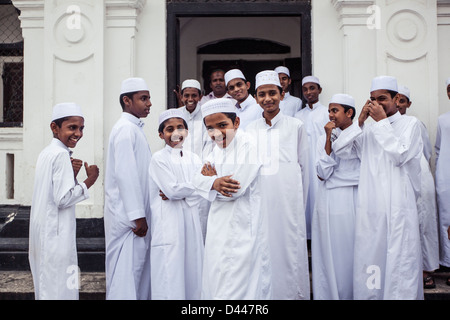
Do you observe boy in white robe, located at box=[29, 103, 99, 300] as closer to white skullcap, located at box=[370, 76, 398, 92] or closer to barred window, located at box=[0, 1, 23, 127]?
white skullcap, located at box=[370, 76, 398, 92]

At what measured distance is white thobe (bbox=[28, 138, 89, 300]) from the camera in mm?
3766

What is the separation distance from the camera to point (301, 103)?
263 inches

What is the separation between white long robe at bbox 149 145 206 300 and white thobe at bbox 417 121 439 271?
7.92ft

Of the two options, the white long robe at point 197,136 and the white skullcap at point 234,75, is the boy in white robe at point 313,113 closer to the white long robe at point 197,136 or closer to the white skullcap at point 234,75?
the white skullcap at point 234,75

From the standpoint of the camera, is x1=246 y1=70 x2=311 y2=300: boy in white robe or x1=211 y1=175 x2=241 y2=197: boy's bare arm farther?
x1=246 y1=70 x2=311 y2=300: boy in white robe

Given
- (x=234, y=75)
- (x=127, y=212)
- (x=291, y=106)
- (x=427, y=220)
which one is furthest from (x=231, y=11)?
(x=427, y=220)

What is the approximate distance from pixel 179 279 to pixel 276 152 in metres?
1.39

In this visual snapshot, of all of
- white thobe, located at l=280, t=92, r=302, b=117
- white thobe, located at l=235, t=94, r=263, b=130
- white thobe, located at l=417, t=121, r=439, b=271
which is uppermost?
white thobe, located at l=280, t=92, r=302, b=117

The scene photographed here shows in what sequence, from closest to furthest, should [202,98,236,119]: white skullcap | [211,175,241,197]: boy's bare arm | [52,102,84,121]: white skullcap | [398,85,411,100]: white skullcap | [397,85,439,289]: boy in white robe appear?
1. [211,175,241,197]: boy's bare arm
2. [202,98,236,119]: white skullcap
3. [52,102,84,121]: white skullcap
4. [397,85,439,289]: boy in white robe
5. [398,85,411,100]: white skullcap

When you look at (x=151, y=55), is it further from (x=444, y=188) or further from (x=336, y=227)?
(x=444, y=188)

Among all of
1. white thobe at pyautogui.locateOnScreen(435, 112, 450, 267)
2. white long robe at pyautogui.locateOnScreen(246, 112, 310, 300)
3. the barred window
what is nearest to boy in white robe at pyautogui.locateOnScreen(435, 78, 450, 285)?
white thobe at pyautogui.locateOnScreen(435, 112, 450, 267)

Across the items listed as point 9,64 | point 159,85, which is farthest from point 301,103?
point 9,64
